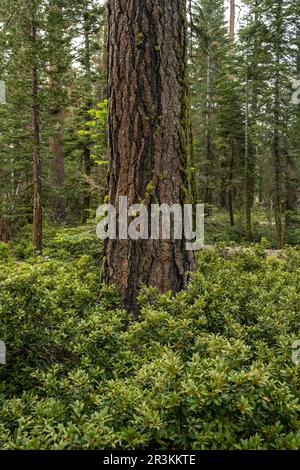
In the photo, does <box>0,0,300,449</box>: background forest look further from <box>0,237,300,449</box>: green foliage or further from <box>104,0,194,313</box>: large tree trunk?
<box>104,0,194,313</box>: large tree trunk

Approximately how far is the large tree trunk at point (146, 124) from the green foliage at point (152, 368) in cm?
32

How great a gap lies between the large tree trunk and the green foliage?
315mm

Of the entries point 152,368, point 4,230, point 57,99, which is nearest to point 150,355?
point 152,368

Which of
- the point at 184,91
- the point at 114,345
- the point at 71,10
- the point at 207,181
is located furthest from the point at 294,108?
the point at 114,345

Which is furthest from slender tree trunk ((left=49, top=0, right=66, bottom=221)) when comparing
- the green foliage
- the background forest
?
the green foliage

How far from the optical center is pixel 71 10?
12125 mm

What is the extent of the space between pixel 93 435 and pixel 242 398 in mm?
736

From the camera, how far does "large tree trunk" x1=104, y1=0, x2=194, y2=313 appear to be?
12.4ft

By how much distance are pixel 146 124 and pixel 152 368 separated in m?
2.47

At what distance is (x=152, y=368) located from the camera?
7.31ft

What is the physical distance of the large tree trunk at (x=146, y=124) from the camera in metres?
3.79

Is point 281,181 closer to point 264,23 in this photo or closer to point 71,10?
point 264,23

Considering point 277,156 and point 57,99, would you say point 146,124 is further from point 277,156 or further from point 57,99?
point 277,156

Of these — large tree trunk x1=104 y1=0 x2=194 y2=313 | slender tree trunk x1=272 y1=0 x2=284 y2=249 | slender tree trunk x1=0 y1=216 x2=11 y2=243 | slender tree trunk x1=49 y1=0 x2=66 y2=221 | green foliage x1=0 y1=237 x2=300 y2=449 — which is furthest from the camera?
slender tree trunk x1=272 y1=0 x2=284 y2=249
